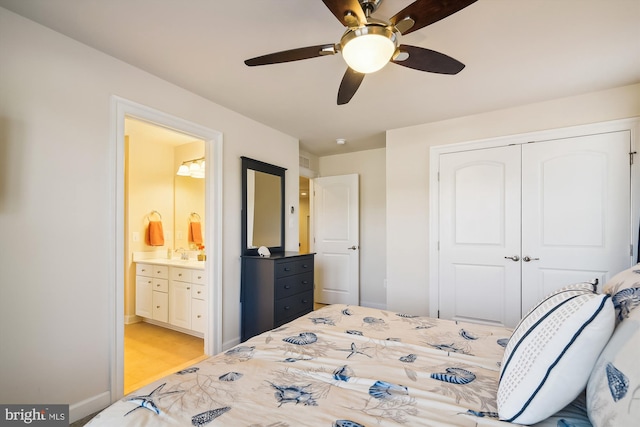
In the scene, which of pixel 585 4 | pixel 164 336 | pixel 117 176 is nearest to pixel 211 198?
pixel 117 176

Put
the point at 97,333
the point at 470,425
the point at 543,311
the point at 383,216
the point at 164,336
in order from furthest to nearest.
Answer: the point at 383,216, the point at 164,336, the point at 97,333, the point at 543,311, the point at 470,425

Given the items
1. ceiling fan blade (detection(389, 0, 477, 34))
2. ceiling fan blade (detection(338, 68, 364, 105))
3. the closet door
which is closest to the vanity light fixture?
ceiling fan blade (detection(338, 68, 364, 105))

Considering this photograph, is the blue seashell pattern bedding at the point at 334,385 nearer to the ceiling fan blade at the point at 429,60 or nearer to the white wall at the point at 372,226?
the ceiling fan blade at the point at 429,60

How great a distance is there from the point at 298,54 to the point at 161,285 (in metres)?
3.30

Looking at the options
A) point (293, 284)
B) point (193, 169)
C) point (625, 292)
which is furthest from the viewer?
point (193, 169)

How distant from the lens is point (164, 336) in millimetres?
3482

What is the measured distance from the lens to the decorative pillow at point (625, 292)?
36.6 inches

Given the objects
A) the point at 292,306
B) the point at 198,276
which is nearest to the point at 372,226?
the point at 292,306

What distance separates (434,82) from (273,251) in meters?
2.47

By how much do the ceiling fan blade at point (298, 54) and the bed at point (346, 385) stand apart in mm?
1491

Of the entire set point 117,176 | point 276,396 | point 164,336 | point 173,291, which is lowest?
point 164,336

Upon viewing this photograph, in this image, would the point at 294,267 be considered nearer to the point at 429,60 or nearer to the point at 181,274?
the point at 181,274

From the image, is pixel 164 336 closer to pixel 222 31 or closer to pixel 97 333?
pixel 97 333

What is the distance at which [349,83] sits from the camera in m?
1.88
